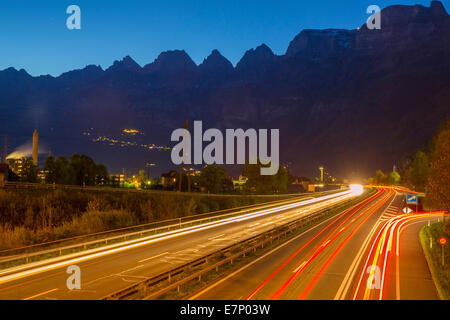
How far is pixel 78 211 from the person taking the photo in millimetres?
46156

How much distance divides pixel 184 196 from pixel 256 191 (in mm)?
50396

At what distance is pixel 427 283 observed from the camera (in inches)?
682

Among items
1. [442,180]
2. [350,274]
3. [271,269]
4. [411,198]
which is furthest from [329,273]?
[411,198]

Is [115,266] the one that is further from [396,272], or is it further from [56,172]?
[56,172]

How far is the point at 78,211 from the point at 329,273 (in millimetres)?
38226

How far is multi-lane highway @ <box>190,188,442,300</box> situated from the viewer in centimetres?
1476

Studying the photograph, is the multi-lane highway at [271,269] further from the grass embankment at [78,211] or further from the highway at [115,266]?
the grass embankment at [78,211]

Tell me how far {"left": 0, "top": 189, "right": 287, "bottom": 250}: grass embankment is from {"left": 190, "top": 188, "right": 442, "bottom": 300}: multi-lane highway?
1879 cm

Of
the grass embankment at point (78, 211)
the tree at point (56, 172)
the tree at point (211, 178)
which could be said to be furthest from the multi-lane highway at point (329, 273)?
the tree at point (56, 172)

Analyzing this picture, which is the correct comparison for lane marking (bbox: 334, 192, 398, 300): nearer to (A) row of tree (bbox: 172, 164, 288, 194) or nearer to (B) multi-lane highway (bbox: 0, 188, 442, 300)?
(B) multi-lane highway (bbox: 0, 188, 442, 300)

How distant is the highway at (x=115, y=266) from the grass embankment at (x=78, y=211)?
8.53 metres
